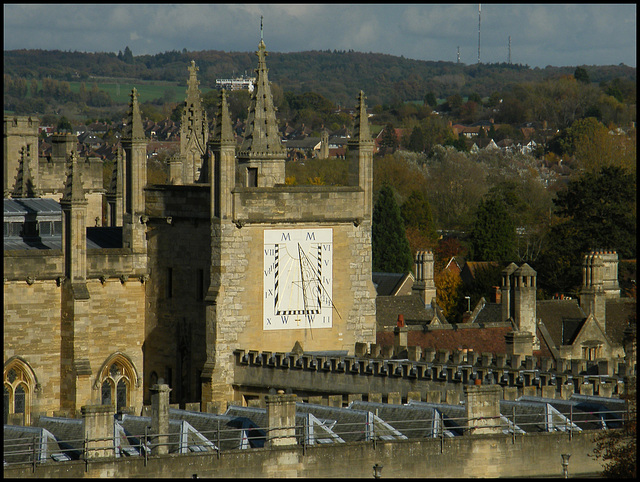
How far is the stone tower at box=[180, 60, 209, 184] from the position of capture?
69356 mm

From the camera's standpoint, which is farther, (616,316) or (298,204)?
(616,316)

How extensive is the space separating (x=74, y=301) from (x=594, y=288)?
36.7 m

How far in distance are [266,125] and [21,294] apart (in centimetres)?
1094

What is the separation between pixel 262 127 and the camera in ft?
215

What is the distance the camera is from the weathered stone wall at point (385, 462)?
43719mm

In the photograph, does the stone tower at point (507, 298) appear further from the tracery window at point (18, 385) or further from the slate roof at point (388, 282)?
the tracery window at point (18, 385)

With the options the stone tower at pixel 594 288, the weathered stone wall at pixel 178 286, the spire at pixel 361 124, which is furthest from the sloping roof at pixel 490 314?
the weathered stone wall at pixel 178 286

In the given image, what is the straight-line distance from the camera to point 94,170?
87125 millimetres

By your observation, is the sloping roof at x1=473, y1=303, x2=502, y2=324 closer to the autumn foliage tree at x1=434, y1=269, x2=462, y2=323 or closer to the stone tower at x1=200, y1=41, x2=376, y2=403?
the autumn foliage tree at x1=434, y1=269, x2=462, y2=323

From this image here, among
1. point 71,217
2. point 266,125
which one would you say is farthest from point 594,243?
point 71,217

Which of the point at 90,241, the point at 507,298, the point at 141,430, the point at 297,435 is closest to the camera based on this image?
the point at 297,435

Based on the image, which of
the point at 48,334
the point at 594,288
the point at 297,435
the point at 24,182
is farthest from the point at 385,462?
the point at 594,288

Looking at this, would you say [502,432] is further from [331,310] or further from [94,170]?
[94,170]

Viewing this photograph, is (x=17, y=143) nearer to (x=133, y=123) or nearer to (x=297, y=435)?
(x=133, y=123)
